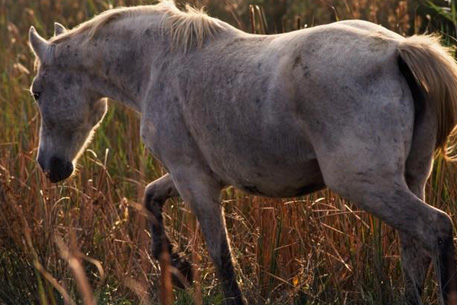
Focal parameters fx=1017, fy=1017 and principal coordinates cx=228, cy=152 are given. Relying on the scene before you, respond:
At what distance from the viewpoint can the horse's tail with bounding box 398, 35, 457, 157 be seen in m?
4.00

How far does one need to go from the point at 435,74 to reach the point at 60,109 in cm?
228

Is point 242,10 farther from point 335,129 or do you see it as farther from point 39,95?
point 335,129

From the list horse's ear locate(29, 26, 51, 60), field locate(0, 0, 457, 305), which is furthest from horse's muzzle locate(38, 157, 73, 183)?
horse's ear locate(29, 26, 51, 60)

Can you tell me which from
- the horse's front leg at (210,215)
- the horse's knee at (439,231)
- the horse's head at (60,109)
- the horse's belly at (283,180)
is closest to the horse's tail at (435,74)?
the horse's knee at (439,231)

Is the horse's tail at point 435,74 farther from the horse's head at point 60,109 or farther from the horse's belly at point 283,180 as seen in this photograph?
the horse's head at point 60,109

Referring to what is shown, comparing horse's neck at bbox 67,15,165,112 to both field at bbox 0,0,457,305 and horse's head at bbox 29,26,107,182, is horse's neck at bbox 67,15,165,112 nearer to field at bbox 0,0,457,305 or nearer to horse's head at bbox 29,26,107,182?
horse's head at bbox 29,26,107,182

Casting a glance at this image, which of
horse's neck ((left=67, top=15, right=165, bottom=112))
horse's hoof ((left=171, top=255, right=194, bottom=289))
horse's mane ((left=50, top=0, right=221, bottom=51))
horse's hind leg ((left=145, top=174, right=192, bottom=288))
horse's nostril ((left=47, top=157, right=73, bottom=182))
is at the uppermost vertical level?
horse's mane ((left=50, top=0, right=221, bottom=51))

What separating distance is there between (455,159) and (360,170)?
2.52ft

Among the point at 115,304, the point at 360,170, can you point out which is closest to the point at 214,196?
the point at 115,304

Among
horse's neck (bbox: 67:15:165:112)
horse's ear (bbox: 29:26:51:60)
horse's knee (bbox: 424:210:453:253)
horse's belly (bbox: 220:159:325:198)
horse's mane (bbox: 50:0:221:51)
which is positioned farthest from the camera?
horse's ear (bbox: 29:26:51:60)

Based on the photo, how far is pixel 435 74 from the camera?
4.02 meters

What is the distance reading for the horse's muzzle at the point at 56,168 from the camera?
221 inches

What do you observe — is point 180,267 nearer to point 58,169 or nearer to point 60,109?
point 58,169

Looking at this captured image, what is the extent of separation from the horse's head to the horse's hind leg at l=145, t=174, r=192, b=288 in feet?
1.69
